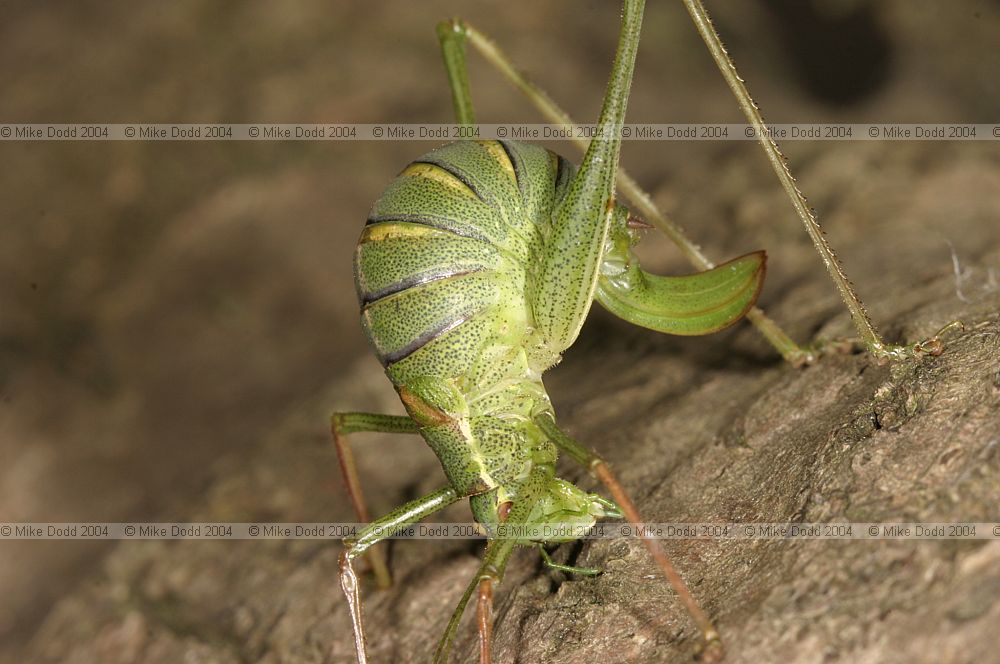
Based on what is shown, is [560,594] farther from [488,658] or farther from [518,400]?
[518,400]

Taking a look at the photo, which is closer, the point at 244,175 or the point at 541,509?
the point at 541,509

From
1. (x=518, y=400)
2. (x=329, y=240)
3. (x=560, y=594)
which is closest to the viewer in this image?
(x=560, y=594)

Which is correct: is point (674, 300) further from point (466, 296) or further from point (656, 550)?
point (656, 550)

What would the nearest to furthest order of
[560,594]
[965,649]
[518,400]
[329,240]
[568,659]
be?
[965,649]
[568,659]
[560,594]
[518,400]
[329,240]

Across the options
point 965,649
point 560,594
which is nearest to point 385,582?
point 560,594

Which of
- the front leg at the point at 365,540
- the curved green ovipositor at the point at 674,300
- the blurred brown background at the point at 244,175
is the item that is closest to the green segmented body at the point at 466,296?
the front leg at the point at 365,540

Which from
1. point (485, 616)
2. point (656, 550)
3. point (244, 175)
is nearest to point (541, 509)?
point (485, 616)

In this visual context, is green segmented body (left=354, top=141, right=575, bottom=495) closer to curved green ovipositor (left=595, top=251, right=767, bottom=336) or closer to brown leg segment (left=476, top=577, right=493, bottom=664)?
curved green ovipositor (left=595, top=251, right=767, bottom=336)
